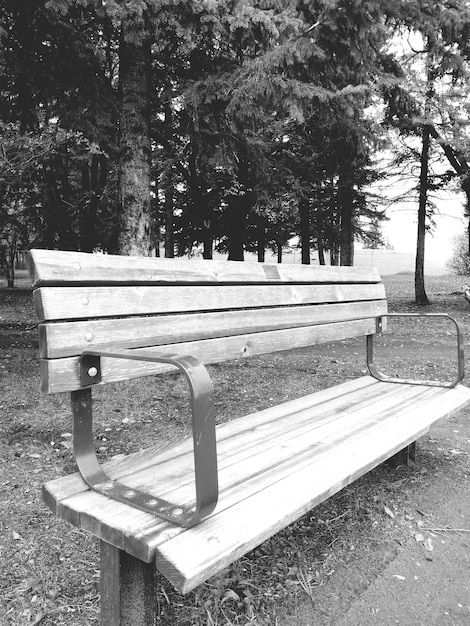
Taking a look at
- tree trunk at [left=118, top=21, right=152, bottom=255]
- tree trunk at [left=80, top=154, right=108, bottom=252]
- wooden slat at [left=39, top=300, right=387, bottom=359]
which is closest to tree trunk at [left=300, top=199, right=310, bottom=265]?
tree trunk at [left=80, top=154, right=108, bottom=252]

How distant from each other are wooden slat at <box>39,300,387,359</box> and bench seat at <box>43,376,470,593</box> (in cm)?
43

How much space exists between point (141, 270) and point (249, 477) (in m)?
0.91

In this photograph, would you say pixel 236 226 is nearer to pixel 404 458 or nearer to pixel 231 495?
pixel 404 458

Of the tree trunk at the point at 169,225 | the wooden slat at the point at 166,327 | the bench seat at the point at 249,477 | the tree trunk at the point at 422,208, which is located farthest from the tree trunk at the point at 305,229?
the bench seat at the point at 249,477

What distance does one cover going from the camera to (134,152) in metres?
5.84

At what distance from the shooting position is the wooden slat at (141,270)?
5.94 feet

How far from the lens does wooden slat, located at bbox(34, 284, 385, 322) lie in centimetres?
182

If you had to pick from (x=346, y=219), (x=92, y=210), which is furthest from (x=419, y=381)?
(x=346, y=219)

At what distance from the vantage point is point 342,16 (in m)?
5.03

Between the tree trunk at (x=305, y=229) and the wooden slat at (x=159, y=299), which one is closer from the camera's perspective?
the wooden slat at (x=159, y=299)

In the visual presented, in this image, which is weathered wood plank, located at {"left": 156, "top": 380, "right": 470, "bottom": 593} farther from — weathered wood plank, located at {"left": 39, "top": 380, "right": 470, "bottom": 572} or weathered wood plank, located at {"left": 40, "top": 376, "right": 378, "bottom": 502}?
weathered wood plank, located at {"left": 40, "top": 376, "right": 378, "bottom": 502}

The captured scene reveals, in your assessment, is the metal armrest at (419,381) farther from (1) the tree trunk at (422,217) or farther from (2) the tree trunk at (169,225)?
(2) the tree trunk at (169,225)

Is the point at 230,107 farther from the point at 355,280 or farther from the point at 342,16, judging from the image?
the point at 355,280

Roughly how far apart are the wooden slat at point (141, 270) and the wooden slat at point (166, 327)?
0.51 ft
